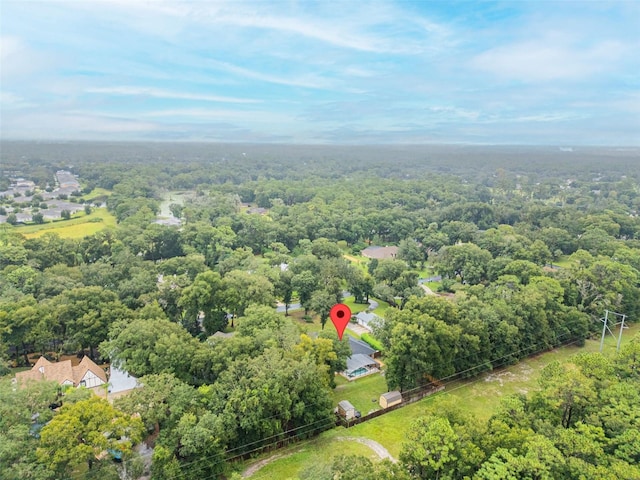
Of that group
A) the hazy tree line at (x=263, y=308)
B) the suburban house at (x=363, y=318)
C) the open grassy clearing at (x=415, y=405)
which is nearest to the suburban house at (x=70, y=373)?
the hazy tree line at (x=263, y=308)

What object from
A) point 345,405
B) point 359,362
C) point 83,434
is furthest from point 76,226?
point 345,405

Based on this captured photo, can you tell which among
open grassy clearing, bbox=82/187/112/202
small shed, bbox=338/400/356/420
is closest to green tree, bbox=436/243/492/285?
small shed, bbox=338/400/356/420

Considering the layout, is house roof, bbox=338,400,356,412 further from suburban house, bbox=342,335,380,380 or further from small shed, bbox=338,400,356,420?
suburban house, bbox=342,335,380,380

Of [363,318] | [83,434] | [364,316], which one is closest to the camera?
[83,434]

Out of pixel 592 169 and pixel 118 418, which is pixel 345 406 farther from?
pixel 592 169

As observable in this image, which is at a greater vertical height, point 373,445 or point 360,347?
point 360,347

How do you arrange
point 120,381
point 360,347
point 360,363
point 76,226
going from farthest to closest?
point 76,226, point 360,347, point 360,363, point 120,381

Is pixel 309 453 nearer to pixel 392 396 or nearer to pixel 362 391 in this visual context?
pixel 392 396
